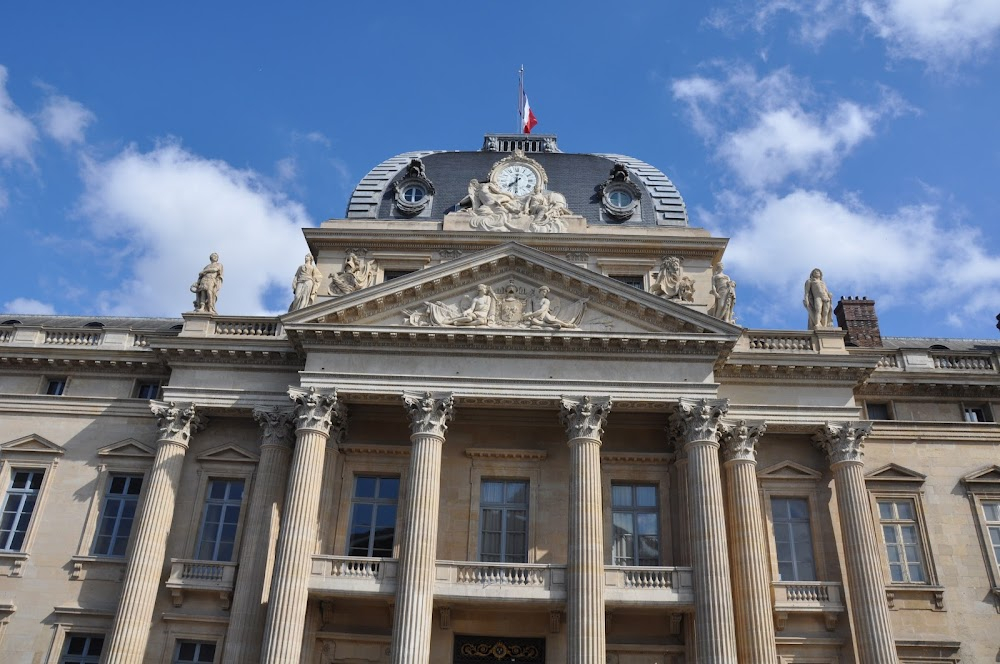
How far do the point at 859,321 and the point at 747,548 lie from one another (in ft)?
38.2

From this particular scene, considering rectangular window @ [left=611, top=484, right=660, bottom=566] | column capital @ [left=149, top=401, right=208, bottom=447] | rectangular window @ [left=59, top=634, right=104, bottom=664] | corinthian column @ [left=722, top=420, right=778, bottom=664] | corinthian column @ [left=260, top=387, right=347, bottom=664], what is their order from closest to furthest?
corinthian column @ [left=260, top=387, right=347, bottom=664] → corinthian column @ [left=722, top=420, right=778, bottom=664] → rectangular window @ [left=59, top=634, right=104, bottom=664] → rectangular window @ [left=611, top=484, right=660, bottom=566] → column capital @ [left=149, top=401, right=208, bottom=447]

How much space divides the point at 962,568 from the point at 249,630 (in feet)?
61.6

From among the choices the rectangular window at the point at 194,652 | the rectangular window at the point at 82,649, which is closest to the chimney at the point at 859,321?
the rectangular window at the point at 194,652

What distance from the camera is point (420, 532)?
68.4 feet

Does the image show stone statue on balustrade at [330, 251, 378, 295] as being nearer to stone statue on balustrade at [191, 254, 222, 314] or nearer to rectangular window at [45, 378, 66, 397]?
stone statue on balustrade at [191, 254, 222, 314]

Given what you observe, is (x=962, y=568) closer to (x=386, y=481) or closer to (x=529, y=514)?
(x=529, y=514)

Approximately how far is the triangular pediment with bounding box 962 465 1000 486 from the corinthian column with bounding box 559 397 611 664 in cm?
1065

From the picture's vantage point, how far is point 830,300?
2531 cm

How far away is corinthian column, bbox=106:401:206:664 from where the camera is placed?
→ 2105 centimetres

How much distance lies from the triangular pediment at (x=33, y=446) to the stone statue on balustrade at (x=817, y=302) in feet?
73.4

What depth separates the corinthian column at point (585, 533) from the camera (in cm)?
1970

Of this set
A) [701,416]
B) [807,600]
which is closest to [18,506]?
[701,416]

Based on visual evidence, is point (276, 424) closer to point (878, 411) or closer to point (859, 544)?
point (859, 544)

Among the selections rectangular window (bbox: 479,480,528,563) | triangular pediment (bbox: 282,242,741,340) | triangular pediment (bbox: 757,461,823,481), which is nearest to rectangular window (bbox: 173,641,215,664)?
rectangular window (bbox: 479,480,528,563)
